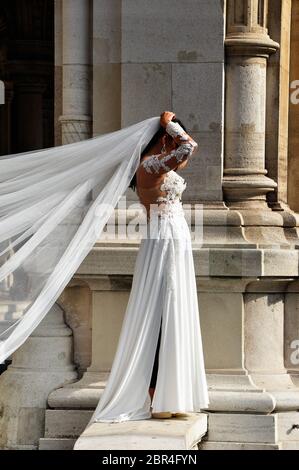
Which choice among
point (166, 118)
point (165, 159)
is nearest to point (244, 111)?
point (166, 118)

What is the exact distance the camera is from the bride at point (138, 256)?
352 inches

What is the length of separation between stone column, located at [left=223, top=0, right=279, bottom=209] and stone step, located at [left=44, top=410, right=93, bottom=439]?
5.81 feet

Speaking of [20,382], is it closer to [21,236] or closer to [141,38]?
[21,236]

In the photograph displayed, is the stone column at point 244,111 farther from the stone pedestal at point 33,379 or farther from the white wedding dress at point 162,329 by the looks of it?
the stone pedestal at point 33,379

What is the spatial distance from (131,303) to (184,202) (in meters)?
1.15

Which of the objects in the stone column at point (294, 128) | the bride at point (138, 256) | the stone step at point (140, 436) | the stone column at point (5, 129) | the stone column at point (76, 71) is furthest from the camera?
the stone column at point (5, 129)

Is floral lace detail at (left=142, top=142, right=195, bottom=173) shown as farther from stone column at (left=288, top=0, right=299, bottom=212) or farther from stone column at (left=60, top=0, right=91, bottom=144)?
stone column at (left=288, top=0, right=299, bottom=212)

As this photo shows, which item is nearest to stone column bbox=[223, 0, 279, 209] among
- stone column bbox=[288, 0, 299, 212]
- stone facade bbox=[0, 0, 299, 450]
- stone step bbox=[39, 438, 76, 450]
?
stone facade bbox=[0, 0, 299, 450]

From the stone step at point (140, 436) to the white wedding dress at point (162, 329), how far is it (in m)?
0.13

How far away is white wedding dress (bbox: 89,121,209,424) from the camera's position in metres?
8.91

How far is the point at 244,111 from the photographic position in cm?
999

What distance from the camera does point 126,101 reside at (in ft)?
32.8

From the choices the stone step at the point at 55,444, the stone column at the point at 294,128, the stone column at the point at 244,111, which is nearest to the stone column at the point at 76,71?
the stone column at the point at 244,111

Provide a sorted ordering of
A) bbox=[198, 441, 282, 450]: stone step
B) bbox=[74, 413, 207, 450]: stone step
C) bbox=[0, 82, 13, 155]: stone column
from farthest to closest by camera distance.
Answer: bbox=[0, 82, 13, 155]: stone column → bbox=[198, 441, 282, 450]: stone step → bbox=[74, 413, 207, 450]: stone step
